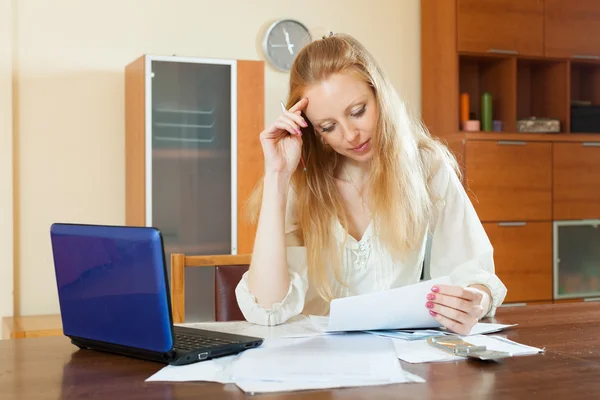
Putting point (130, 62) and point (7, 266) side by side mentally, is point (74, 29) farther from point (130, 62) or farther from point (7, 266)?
point (7, 266)

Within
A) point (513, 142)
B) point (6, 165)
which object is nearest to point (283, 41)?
point (513, 142)

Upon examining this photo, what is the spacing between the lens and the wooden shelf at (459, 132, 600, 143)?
4.02m

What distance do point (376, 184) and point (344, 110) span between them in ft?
0.70

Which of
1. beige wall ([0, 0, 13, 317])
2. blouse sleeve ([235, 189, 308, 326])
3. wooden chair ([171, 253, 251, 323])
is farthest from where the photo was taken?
beige wall ([0, 0, 13, 317])

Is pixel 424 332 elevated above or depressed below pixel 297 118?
below

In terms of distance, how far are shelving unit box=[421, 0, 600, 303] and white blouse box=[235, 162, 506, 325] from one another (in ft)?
6.76

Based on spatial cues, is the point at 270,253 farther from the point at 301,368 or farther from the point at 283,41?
the point at 283,41

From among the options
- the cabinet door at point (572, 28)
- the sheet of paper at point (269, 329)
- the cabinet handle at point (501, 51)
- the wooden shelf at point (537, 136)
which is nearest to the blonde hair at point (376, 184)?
the sheet of paper at point (269, 329)

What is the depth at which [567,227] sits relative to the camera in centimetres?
425

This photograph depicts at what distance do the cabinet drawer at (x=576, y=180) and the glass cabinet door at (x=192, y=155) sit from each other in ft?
5.93

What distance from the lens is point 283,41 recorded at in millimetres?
4129

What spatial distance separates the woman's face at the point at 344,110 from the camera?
188cm

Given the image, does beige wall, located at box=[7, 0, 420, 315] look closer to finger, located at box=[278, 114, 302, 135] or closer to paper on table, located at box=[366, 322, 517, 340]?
finger, located at box=[278, 114, 302, 135]

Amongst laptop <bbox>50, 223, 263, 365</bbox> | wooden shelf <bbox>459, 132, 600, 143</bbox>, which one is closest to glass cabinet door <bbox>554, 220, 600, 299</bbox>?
wooden shelf <bbox>459, 132, 600, 143</bbox>
